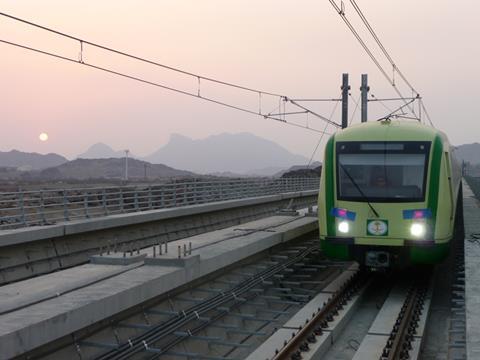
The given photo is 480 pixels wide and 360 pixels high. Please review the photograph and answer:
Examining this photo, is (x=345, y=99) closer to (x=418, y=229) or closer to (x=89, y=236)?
(x=89, y=236)

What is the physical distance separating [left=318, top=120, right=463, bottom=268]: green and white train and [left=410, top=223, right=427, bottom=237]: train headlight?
0.01m

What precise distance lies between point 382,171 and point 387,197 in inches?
24.0

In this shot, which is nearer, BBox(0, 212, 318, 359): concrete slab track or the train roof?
BBox(0, 212, 318, 359): concrete slab track

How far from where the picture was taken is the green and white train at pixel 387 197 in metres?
11.5

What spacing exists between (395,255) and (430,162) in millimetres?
1936

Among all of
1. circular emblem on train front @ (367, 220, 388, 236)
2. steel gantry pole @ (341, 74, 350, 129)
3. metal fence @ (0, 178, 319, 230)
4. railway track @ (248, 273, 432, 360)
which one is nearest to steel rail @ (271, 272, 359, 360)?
railway track @ (248, 273, 432, 360)

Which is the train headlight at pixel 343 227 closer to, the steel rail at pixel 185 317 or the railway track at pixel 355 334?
the railway track at pixel 355 334

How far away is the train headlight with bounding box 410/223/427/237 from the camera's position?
11.5 meters

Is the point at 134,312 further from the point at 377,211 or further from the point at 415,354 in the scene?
the point at 377,211

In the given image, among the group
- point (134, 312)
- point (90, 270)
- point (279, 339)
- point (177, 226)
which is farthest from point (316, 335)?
point (177, 226)

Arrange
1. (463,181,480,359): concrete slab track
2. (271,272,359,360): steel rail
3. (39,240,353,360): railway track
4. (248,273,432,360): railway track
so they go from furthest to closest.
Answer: (248,273,432,360): railway track → (271,272,359,360): steel rail → (39,240,353,360): railway track → (463,181,480,359): concrete slab track

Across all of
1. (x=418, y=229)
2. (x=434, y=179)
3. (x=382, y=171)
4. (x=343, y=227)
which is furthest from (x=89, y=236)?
(x=434, y=179)

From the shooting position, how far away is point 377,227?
462 inches

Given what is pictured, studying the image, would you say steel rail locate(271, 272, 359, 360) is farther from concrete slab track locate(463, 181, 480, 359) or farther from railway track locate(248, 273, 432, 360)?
concrete slab track locate(463, 181, 480, 359)
